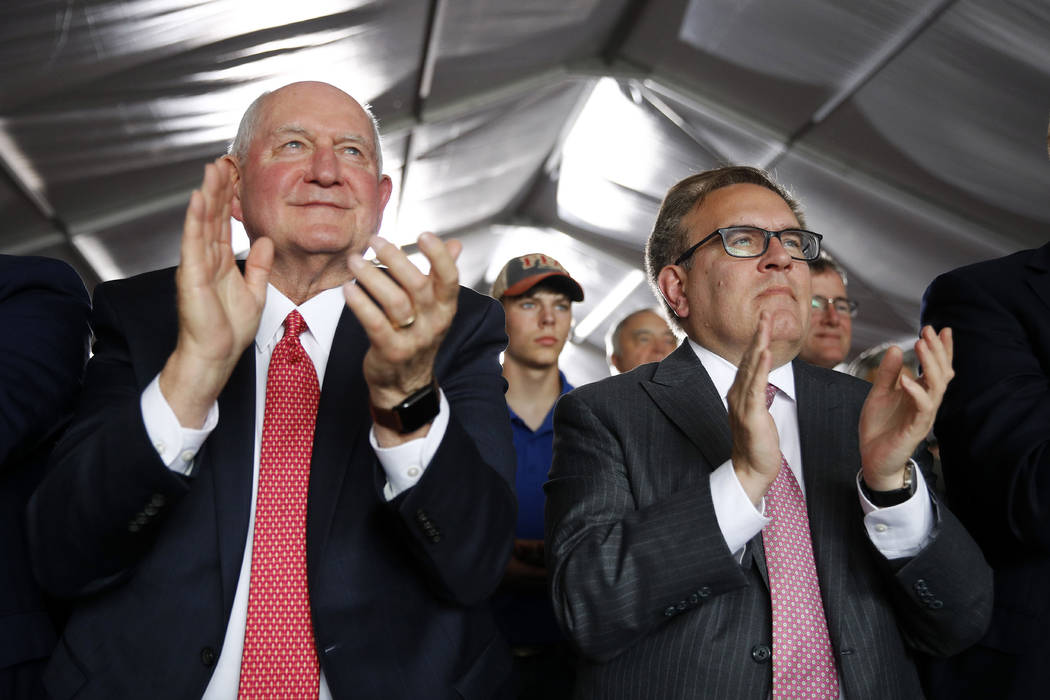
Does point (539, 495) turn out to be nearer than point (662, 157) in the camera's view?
Yes

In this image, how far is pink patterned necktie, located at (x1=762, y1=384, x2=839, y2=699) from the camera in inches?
61.7

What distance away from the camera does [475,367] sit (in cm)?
165

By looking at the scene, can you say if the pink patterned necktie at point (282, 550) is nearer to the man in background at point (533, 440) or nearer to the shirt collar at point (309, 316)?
the shirt collar at point (309, 316)

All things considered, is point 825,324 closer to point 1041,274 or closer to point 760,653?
point 1041,274

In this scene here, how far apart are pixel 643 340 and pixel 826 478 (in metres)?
2.62

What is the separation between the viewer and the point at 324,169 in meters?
1.70

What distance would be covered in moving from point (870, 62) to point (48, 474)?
19.9ft

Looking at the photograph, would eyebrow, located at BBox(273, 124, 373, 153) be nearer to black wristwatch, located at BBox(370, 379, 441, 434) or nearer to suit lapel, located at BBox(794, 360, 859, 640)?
black wristwatch, located at BBox(370, 379, 441, 434)

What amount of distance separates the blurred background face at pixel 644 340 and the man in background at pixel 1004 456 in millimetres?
2419

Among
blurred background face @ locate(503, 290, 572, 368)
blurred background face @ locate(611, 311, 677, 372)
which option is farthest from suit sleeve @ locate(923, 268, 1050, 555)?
blurred background face @ locate(611, 311, 677, 372)

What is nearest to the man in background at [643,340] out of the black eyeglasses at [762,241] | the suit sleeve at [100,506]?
the black eyeglasses at [762,241]

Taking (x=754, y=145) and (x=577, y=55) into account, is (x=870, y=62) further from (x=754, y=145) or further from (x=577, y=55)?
(x=577, y=55)

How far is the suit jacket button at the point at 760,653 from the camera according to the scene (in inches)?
61.9

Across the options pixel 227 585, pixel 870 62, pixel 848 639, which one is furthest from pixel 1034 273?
pixel 870 62
